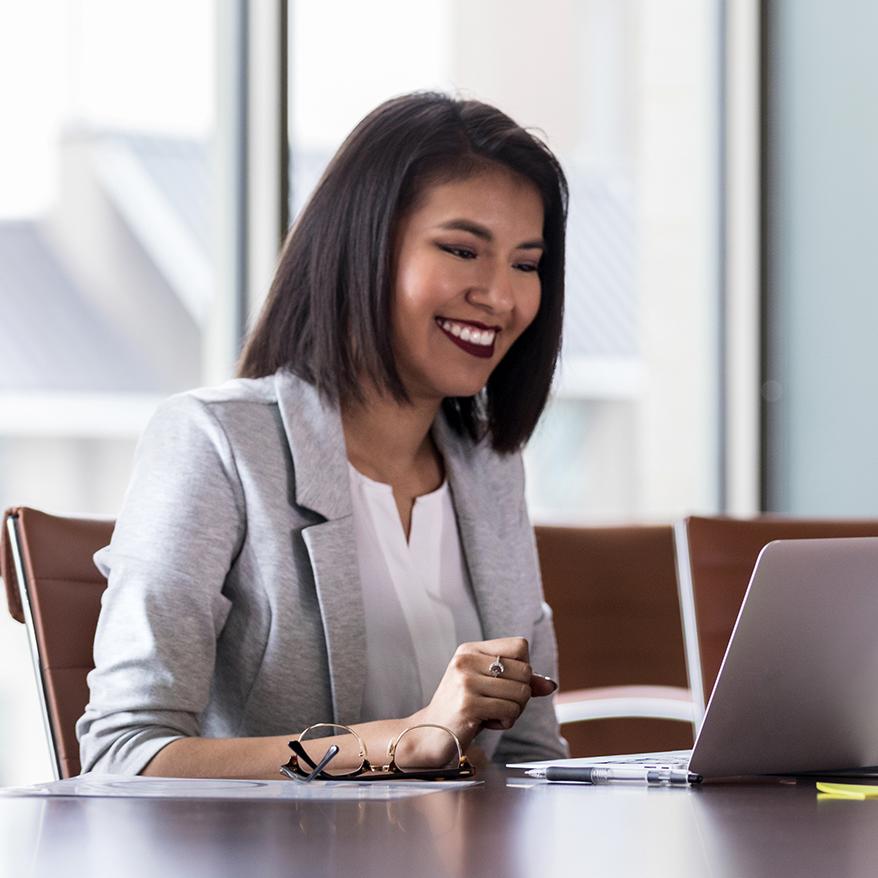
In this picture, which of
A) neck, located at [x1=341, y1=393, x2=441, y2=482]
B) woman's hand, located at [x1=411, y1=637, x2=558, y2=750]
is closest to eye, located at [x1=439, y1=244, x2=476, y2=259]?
neck, located at [x1=341, y1=393, x2=441, y2=482]

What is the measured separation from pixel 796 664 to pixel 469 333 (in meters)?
0.84

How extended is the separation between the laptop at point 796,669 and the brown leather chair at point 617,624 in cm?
111

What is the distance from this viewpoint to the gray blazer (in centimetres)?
144

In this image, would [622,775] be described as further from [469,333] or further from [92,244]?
[92,244]

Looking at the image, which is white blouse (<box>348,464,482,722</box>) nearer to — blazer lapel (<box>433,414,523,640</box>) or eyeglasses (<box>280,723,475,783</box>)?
blazer lapel (<box>433,414,523,640</box>)

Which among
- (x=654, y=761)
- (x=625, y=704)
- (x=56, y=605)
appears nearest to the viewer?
(x=654, y=761)

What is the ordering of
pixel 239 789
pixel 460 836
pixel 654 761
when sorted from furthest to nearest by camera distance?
pixel 654 761
pixel 239 789
pixel 460 836

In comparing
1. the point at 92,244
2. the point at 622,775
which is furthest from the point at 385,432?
the point at 92,244

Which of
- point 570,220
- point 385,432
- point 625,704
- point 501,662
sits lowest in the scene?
point 625,704

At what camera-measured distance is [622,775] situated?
1.14 meters

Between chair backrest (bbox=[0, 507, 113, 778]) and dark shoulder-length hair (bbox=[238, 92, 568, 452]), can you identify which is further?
dark shoulder-length hair (bbox=[238, 92, 568, 452])

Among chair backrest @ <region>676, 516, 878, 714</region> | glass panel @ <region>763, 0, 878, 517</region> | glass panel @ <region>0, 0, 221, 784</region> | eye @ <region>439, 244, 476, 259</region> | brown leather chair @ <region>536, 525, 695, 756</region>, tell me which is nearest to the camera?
eye @ <region>439, 244, 476, 259</region>

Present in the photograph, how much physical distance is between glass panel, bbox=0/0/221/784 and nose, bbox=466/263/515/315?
145cm

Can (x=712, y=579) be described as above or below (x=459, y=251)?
below
